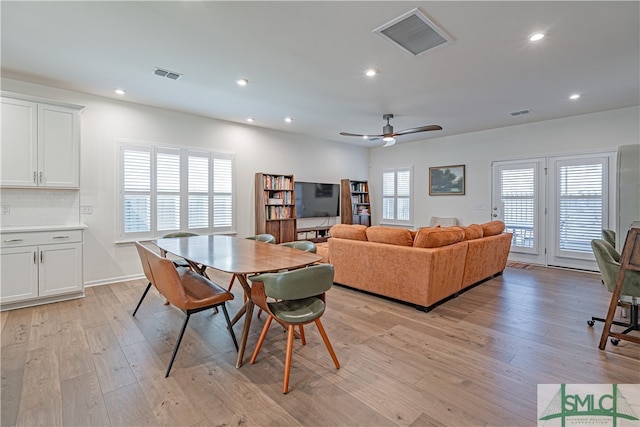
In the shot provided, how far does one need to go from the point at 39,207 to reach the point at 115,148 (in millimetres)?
1212

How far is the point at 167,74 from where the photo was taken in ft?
11.7

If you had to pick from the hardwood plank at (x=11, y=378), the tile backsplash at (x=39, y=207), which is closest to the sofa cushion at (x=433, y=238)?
the hardwood plank at (x=11, y=378)

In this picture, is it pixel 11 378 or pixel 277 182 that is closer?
pixel 11 378

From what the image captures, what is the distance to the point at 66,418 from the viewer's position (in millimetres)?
1733

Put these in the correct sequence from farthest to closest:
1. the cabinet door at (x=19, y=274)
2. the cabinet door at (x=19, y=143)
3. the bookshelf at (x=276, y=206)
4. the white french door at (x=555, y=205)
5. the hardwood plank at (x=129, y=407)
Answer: the bookshelf at (x=276, y=206) < the white french door at (x=555, y=205) < the cabinet door at (x=19, y=143) < the cabinet door at (x=19, y=274) < the hardwood plank at (x=129, y=407)

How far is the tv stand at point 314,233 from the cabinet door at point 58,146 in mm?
3965

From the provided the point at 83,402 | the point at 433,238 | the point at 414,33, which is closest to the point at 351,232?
the point at 433,238

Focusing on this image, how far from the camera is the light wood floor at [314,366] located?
1.78 m

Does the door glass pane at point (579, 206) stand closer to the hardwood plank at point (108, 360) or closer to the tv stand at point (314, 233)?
the tv stand at point (314, 233)

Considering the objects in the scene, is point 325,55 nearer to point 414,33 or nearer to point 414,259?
point 414,33

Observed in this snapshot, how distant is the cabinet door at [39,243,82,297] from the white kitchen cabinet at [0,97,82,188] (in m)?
0.81

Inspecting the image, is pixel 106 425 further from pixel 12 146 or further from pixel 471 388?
pixel 12 146

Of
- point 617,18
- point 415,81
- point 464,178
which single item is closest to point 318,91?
point 415,81

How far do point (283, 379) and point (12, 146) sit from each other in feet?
13.3
